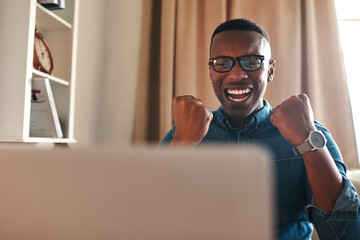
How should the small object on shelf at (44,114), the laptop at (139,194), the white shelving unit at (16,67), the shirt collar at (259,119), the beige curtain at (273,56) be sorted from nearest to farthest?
the laptop at (139,194) < the shirt collar at (259,119) < the white shelving unit at (16,67) < the small object on shelf at (44,114) < the beige curtain at (273,56)

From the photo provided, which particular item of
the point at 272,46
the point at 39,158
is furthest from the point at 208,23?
the point at 39,158

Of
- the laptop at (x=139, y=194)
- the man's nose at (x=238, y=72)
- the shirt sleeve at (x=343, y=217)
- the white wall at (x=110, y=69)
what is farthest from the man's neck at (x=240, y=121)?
the white wall at (x=110, y=69)

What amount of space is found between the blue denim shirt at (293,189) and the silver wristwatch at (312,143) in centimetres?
14

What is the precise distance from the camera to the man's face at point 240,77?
3.73ft

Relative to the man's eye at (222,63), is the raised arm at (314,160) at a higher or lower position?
lower

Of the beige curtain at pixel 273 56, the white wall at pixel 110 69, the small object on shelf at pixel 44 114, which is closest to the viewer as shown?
the small object on shelf at pixel 44 114

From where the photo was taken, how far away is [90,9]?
2.41 metres

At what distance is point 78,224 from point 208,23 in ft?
6.94

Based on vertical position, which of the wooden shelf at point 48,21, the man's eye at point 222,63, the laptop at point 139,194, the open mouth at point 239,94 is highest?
the wooden shelf at point 48,21

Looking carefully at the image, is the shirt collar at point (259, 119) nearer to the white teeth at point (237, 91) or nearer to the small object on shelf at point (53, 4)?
the white teeth at point (237, 91)

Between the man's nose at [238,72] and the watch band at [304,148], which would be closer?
the watch band at [304,148]

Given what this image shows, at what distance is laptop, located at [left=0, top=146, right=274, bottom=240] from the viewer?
0.90 ft

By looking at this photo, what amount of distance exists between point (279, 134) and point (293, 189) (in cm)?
18

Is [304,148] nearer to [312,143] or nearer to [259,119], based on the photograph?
[312,143]
